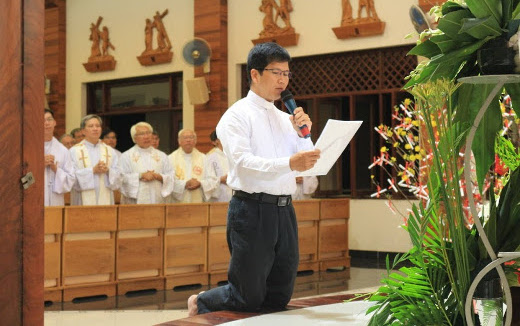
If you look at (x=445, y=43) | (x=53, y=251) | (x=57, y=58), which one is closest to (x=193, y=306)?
(x=445, y=43)

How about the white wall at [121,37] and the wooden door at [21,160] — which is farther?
the white wall at [121,37]

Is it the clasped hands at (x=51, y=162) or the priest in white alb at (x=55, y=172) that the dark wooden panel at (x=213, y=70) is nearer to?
the priest in white alb at (x=55, y=172)

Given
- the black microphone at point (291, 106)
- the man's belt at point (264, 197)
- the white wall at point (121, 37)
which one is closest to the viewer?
the black microphone at point (291, 106)

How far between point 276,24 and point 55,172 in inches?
190

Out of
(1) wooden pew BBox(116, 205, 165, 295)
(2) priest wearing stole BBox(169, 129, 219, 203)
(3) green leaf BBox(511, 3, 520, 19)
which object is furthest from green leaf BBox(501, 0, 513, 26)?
(2) priest wearing stole BBox(169, 129, 219, 203)

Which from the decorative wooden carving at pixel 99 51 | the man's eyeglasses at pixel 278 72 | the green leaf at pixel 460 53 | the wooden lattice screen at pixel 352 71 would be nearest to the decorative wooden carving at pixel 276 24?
the wooden lattice screen at pixel 352 71

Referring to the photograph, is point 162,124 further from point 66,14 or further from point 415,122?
point 415,122

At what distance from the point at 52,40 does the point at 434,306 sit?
13645mm

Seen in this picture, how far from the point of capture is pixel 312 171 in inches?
153

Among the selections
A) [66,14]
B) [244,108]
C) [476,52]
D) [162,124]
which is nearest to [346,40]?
[162,124]

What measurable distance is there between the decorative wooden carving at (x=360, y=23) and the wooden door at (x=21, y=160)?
760cm

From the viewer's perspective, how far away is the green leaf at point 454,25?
187 cm

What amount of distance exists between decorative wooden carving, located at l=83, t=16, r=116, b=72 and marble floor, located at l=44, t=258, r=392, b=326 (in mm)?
6463

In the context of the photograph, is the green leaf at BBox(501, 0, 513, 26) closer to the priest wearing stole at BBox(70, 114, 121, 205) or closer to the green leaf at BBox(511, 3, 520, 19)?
the green leaf at BBox(511, 3, 520, 19)
